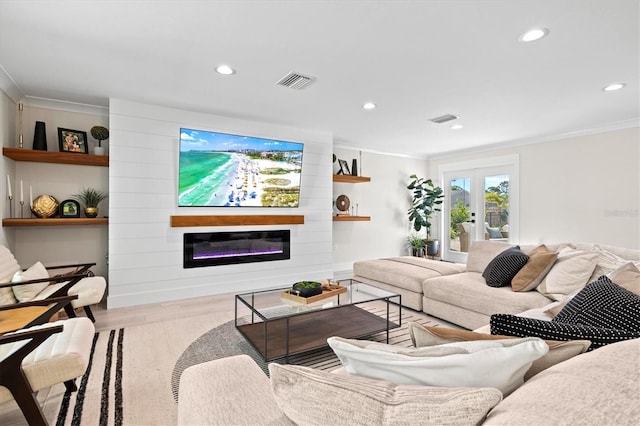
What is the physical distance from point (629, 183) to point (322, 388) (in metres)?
5.70

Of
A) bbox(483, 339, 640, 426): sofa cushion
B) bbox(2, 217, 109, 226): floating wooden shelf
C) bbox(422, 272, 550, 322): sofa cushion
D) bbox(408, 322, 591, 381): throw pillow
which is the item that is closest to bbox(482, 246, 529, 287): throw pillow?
bbox(422, 272, 550, 322): sofa cushion

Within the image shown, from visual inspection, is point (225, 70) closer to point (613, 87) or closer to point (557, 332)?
point (557, 332)

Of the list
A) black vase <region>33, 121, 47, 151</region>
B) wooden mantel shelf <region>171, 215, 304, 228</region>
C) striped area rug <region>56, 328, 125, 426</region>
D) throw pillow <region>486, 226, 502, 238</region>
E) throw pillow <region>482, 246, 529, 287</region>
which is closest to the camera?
striped area rug <region>56, 328, 125, 426</region>

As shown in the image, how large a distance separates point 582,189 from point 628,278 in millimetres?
3781

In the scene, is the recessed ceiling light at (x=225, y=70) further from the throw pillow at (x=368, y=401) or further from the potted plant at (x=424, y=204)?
the potted plant at (x=424, y=204)

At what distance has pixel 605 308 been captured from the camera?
4.72 ft

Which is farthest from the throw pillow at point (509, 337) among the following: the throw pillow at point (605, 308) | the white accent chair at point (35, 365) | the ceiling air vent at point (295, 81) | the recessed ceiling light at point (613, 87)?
the recessed ceiling light at point (613, 87)

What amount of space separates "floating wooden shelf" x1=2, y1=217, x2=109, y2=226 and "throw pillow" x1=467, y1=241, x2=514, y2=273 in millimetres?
4227

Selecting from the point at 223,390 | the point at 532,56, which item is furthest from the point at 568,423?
the point at 532,56

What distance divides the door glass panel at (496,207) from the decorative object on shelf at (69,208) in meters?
6.50

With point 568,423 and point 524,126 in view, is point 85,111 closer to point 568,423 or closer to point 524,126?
point 568,423

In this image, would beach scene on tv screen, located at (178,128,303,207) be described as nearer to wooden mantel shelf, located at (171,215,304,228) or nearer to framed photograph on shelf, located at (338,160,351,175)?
wooden mantel shelf, located at (171,215,304,228)

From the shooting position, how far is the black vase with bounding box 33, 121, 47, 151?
3.56 meters

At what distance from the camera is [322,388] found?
763mm
